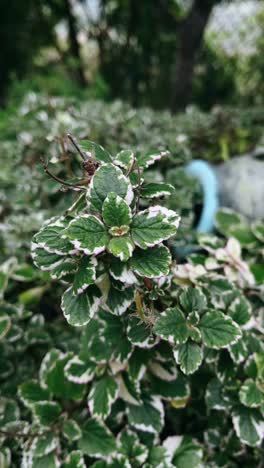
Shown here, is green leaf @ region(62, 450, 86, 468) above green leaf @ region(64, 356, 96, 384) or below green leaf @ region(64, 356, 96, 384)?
below

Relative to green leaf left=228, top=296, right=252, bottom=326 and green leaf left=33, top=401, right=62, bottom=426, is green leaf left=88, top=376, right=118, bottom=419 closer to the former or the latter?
green leaf left=33, top=401, right=62, bottom=426

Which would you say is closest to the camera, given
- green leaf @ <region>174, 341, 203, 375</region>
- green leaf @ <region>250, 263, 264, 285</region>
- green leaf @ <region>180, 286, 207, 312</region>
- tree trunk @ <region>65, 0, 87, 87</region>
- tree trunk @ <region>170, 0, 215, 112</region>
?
green leaf @ <region>174, 341, 203, 375</region>

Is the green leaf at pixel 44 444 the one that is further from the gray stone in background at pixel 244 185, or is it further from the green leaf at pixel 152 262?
the gray stone in background at pixel 244 185

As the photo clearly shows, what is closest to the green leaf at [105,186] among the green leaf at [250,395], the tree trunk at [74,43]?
the green leaf at [250,395]

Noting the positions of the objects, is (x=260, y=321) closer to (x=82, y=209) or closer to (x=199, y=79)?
(x=82, y=209)

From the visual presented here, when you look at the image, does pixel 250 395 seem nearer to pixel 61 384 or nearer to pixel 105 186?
pixel 61 384

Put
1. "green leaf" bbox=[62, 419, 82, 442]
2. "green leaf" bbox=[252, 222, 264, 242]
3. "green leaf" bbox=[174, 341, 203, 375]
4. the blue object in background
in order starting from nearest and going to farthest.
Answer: "green leaf" bbox=[174, 341, 203, 375] < "green leaf" bbox=[62, 419, 82, 442] < "green leaf" bbox=[252, 222, 264, 242] < the blue object in background

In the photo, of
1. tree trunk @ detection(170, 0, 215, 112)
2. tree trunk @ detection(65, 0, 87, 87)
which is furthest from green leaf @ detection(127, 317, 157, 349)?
tree trunk @ detection(65, 0, 87, 87)

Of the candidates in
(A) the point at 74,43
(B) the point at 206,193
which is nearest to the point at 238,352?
(B) the point at 206,193
